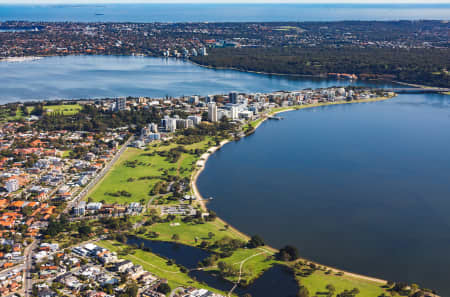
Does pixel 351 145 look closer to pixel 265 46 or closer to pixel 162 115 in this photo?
pixel 162 115

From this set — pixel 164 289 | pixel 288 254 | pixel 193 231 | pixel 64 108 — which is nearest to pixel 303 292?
pixel 288 254

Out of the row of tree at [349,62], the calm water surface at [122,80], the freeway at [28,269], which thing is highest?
the row of tree at [349,62]

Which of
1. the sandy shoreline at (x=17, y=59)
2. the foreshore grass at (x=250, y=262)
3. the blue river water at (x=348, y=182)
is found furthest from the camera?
the sandy shoreline at (x=17, y=59)

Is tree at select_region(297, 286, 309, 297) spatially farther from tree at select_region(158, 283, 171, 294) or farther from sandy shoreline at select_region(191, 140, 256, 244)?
tree at select_region(158, 283, 171, 294)

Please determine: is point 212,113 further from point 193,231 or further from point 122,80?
A: point 122,80

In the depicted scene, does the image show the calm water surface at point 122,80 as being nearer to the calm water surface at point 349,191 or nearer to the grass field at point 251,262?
the calm water surface at point 349,191

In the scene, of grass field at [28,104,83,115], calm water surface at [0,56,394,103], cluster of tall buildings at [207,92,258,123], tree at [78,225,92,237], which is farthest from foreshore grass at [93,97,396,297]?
calm water surface at [0,56,394,103]

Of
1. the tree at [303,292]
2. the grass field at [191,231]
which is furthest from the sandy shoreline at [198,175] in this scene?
the tree at [303,292]
